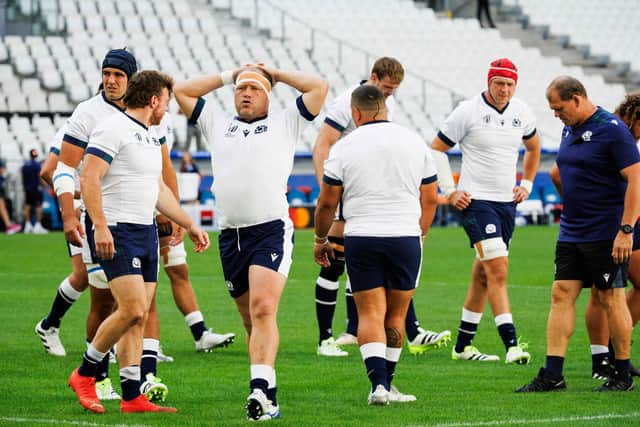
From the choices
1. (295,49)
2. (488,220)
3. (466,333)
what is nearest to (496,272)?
(488,220)

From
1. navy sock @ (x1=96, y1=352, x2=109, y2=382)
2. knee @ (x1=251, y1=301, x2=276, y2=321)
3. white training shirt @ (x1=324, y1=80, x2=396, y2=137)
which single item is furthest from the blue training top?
navy sock @ (x1=96, y1=352, x2=109, y2=382)

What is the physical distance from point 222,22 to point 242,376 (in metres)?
29.7

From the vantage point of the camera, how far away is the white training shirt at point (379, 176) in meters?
8.31

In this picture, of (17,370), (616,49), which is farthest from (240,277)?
(616,49)

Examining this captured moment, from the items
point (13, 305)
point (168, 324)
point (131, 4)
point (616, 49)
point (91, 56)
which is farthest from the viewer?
point (616, 49)

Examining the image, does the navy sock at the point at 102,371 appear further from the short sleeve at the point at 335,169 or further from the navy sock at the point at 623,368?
the navy sock at the point at 623,368

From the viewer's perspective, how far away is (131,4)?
37.1 meters

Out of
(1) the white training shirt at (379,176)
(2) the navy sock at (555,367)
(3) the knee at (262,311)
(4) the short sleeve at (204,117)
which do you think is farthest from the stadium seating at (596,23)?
(3) the knee at (262,311)

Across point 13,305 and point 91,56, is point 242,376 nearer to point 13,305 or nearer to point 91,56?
point 13,305

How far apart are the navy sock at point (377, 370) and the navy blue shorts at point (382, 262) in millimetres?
461

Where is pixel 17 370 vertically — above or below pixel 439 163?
below

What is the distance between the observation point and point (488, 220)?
11.1 meters

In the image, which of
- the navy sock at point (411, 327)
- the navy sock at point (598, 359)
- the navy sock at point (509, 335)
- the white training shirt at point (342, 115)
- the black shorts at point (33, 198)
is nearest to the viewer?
the navy sock at point (598, 359)

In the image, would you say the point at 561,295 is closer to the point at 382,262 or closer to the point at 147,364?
the point at 382,262
